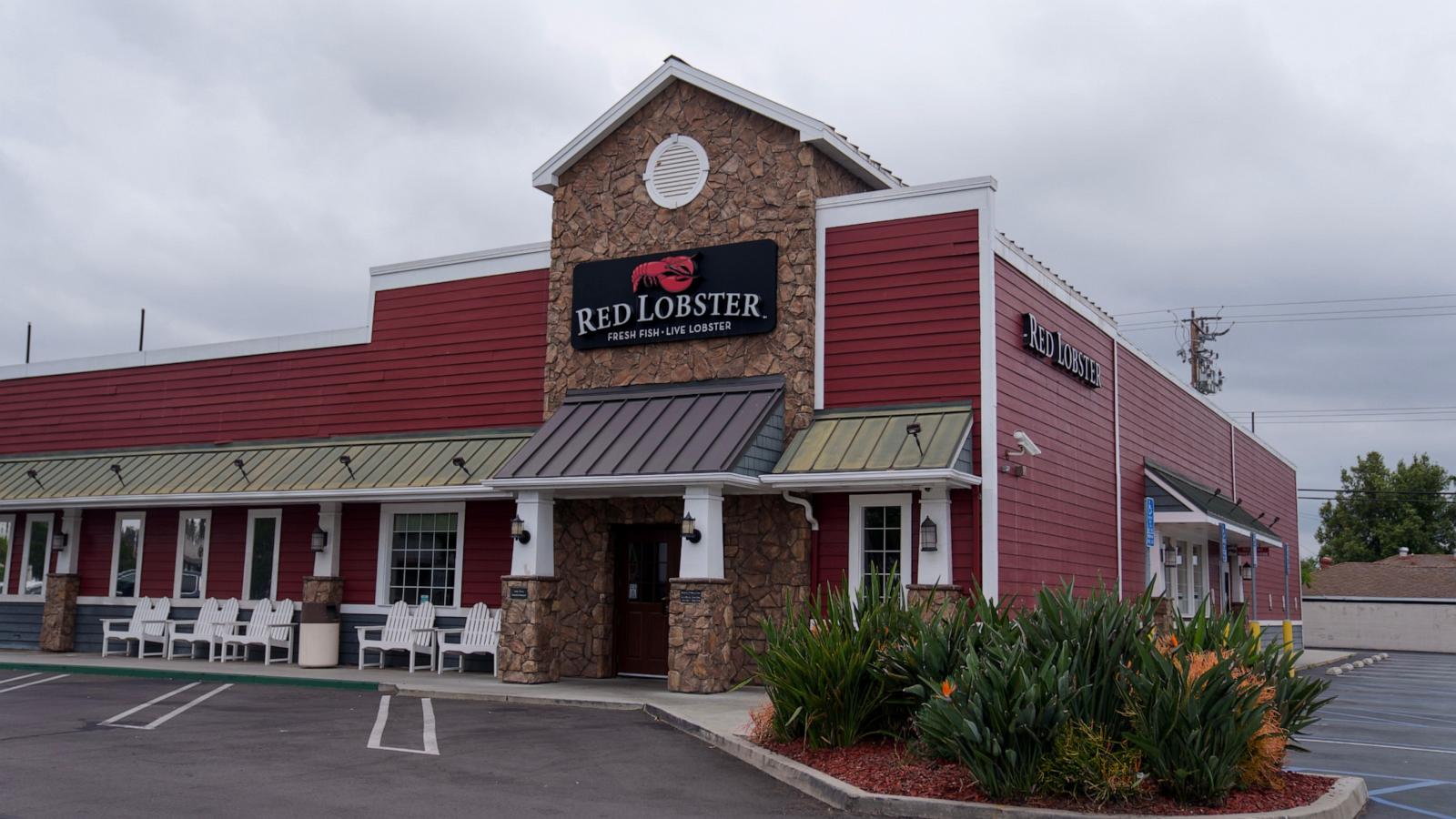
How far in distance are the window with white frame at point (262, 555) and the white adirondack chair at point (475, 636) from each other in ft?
13.8

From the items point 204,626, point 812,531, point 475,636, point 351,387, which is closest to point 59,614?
point 204,626

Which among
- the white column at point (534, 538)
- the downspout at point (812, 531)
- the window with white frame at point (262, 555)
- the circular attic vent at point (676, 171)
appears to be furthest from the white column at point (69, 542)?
the downspout at point (812, 531)

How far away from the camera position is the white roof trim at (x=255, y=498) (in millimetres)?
18156

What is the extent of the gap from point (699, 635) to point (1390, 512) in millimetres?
59187

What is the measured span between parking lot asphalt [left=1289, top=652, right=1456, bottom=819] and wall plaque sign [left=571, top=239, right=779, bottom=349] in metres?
8.61

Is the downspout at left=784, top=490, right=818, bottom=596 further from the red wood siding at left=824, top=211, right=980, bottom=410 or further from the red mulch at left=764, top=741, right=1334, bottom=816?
the red mulch at left=764, top=741, right=1334, bottom=816

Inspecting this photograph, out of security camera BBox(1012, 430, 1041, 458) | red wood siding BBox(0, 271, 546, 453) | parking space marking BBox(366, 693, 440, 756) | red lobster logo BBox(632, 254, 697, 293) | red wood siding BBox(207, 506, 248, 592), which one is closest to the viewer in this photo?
parking space marking BBox(366, 693, 440, 756)

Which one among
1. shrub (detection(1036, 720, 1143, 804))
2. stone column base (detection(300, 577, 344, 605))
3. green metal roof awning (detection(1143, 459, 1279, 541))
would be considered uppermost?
green metal roof awning (detection(1143, 459, 1279, 541))

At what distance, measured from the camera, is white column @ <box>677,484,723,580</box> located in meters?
15.4

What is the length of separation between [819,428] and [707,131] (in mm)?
4751

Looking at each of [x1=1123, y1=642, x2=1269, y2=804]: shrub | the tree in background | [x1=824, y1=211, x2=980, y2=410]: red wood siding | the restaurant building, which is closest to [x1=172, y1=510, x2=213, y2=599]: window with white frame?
the restaurant building

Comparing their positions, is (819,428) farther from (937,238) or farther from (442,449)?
(442,449)

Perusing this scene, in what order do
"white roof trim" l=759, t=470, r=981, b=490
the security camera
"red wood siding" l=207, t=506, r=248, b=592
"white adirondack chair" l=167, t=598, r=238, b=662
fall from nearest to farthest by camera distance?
"white roof trim" l=759, t=470, r=981, b=490 < the security camera < "white adirondack chair" l=167, t=598, r=238, b=662 < "red wood siding" l=207, t=506, r=248, b=592

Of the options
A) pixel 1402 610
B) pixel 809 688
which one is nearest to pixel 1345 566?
pixel 1402 610
